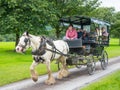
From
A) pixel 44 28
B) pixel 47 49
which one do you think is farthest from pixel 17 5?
pixel 47 49

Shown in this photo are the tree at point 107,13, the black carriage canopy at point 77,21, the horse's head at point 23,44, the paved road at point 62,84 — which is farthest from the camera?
the tree at point 107,13

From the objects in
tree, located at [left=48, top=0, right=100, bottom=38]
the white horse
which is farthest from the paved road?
tree, located at [left=48, top=0, right=100, bottom=38]

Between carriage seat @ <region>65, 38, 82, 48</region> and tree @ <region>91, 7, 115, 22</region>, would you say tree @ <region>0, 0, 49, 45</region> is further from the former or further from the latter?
tree @ <region>91, 7, 115, 22</region>

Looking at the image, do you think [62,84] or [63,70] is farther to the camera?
[63,70]

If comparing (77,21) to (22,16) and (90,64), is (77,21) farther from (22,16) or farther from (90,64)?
(22,16)

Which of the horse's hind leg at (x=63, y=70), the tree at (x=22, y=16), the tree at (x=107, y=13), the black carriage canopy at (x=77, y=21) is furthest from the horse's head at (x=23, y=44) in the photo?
the tree at (x=107, y=13)

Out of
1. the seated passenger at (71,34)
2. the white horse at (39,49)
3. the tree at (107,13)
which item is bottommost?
the white horse at (39,49)

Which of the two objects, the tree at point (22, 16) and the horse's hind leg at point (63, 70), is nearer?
the horse's hind leg at point (63, 70)

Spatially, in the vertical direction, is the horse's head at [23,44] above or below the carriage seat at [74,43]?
above

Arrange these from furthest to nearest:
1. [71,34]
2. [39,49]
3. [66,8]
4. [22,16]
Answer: [66,8] → [22,16] → [71,34] → [39,49]

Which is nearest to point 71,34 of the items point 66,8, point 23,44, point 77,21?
point 77,21

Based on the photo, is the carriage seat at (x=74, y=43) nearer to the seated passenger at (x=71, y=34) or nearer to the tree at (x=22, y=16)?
the seated passenger at (x=71, y=34)

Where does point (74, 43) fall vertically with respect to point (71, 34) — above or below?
below

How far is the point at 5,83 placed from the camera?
45.6 ft
